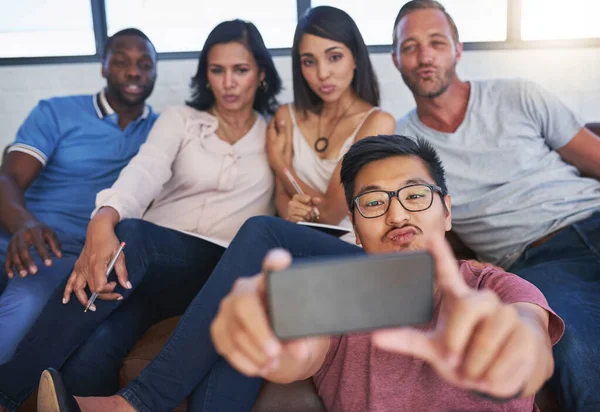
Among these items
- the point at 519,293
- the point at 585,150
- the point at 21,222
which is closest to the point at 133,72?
the point at 21,222

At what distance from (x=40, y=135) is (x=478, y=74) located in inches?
74.6

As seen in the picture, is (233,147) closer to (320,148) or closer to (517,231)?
(320,148)

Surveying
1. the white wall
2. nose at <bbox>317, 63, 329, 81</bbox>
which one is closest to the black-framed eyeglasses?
nose at <bbox>317, 63, 329, 81</bbox>

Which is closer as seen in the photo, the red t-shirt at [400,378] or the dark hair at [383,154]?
the red t-shirt at [400,378]

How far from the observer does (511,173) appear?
1662 millimetres

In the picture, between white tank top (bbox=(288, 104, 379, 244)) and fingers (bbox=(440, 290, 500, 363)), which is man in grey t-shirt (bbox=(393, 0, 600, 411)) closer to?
white tank top (bbox=(288, 104, 379, 244))

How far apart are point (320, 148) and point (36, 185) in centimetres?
102

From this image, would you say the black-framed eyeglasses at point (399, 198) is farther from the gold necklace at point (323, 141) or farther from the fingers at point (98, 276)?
the gold necklace at point (323, 141)

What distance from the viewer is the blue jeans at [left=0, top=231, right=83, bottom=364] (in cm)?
144

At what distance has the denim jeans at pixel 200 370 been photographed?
1094 mm

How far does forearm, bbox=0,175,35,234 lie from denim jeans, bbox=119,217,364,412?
76cm

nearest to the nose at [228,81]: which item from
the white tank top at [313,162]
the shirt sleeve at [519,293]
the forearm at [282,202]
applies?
the white tank top at [313,162]

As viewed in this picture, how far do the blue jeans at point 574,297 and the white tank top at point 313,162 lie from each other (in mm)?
576

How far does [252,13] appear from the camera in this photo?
2.78 meters
